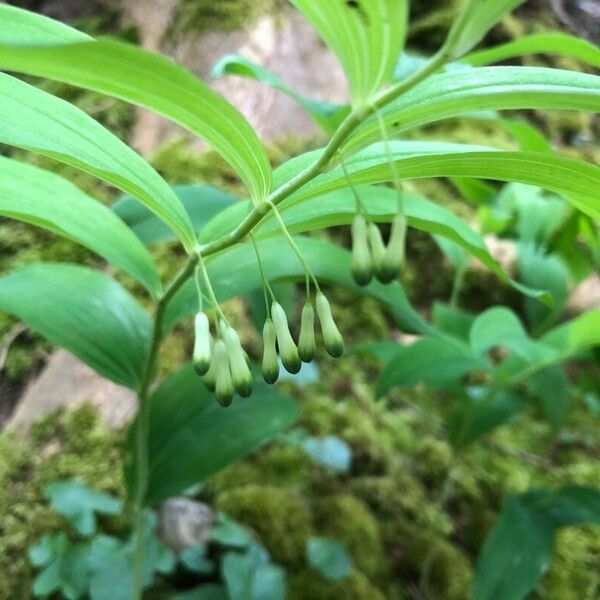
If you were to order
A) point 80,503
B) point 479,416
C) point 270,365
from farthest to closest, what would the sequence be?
point 479,416 < point 80,503 < point 270,365

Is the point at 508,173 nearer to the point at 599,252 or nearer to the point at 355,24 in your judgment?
the point at 355,24

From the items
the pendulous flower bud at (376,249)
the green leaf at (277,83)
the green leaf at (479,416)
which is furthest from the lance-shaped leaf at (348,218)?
the green leaf at (479,416)

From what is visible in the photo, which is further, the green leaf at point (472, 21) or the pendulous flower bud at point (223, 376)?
the pendulous flower bud at point (223, 376)

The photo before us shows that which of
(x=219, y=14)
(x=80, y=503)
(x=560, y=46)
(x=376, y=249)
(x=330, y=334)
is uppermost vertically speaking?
(x=560, y=46)

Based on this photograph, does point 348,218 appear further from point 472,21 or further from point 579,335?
point 579,335

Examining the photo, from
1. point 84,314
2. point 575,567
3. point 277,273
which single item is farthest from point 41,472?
point 575,567

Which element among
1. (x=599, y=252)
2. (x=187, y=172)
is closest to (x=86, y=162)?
(x=599, y=252)

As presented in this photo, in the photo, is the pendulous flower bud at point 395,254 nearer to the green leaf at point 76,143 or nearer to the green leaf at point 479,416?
the green leaf at point 76,143
